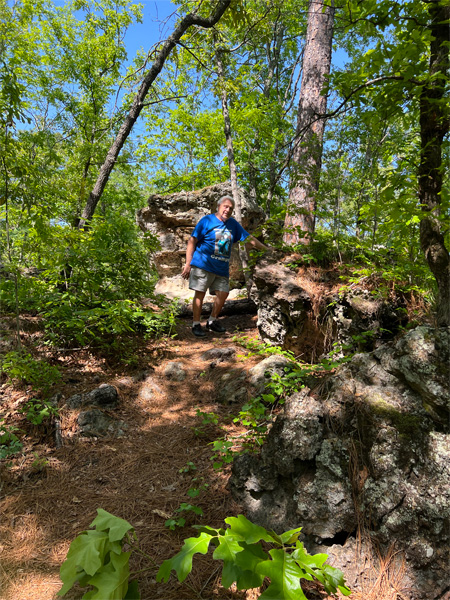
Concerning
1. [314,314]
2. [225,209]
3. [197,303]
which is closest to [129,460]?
[314,314]

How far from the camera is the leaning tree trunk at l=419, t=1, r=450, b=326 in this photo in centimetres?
232

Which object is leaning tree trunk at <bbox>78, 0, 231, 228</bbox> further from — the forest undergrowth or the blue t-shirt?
the forest undergrowth

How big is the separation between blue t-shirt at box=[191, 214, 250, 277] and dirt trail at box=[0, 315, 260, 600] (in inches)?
72.5

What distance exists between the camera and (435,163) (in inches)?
94.3

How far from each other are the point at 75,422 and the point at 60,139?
1251cm

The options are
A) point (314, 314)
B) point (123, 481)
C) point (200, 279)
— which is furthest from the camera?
point (200, 279)

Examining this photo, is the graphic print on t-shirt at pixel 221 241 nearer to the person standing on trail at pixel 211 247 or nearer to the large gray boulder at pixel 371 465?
the person standing on trail at pixel 211 247

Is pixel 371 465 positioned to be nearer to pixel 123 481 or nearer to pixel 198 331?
pixel 123 481

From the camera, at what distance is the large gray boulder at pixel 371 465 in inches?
61.6

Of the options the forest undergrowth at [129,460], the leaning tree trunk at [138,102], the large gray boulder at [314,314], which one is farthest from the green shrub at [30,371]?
the leaning tree trunk at [138,102]

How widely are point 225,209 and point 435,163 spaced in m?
3.09

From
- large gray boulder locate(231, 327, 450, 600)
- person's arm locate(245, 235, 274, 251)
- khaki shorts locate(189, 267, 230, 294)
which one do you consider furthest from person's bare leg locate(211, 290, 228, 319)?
large gray boulder locate(231, 327, 450, 600)

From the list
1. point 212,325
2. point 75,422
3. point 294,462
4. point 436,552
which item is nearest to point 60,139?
point 212,325

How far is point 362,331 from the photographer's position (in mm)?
3395
